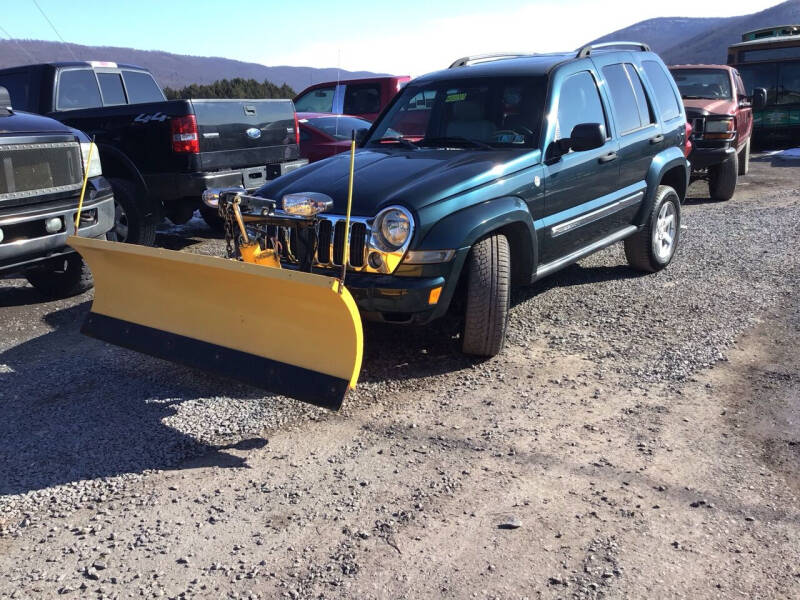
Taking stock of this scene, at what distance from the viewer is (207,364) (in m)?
4.07

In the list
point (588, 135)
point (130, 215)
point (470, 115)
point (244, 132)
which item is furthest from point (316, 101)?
point (588, 135)

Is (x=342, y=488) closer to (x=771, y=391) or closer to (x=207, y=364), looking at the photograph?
(x=207, y=364)

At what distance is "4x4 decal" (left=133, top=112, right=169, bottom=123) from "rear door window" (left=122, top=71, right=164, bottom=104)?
6.31 feet

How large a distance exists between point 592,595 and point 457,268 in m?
2.15

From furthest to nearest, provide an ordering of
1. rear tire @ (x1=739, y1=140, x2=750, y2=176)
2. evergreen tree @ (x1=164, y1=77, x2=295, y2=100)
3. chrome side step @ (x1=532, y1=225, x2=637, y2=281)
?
evergreen tree @ (x1=164, y1=77, x2=295, y2=100) < rear tire @ (x1=739, y1=140, x2=750, y2=176) < chrome side step @ (x1=532, y1=225, x2=637, y2=281)

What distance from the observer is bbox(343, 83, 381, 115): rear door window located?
42.0 feet

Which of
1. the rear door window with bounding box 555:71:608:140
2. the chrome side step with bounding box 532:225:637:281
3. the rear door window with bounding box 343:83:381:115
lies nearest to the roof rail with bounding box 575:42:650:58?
the rear door window with bounding box 555:71:608:140

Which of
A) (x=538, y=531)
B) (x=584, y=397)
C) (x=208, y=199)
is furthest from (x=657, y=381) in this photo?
(x=208, y=199)

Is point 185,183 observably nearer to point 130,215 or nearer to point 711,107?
point 130,215

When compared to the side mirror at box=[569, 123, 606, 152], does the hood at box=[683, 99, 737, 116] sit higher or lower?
higher

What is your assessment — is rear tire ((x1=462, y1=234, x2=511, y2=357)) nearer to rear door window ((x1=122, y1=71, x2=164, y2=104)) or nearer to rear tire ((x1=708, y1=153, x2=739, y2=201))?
rear door window ((x1=122, y1=71, x2=164, y2=104))

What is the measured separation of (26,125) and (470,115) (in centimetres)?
337

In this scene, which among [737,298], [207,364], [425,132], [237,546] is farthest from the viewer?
[737,298]

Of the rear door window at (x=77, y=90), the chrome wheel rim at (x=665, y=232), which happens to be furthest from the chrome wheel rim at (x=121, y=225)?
the chrome wheel rim at (x=665, y=232)
